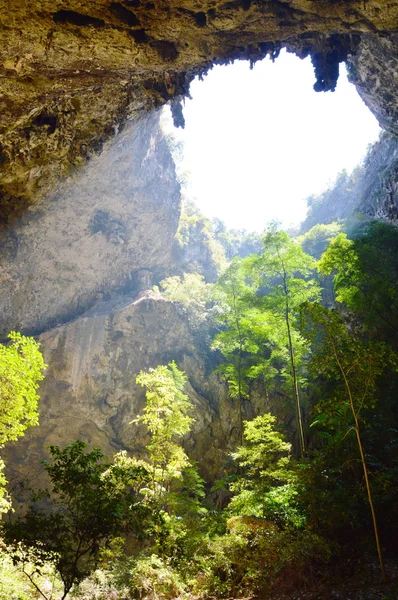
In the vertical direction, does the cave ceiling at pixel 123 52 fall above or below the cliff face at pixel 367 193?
below

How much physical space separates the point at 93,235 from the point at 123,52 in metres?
19.1

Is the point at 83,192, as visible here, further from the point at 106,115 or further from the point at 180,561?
the point at 180,561

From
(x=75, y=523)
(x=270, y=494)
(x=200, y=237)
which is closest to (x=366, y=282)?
(x=270, y=494)

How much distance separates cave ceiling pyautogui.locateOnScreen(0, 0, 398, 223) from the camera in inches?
281

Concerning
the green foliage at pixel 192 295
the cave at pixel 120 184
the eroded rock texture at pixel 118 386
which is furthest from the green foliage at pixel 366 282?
the green foliage at pixel 192 295

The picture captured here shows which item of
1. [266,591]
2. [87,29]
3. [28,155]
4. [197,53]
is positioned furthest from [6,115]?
[266,591]

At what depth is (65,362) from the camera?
840 inches

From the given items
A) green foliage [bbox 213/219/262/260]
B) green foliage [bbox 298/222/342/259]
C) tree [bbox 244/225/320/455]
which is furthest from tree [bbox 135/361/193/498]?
green foliage [bbox 213/219/262/260]

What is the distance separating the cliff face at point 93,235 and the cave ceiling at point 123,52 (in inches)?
301

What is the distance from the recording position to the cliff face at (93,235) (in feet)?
71.4

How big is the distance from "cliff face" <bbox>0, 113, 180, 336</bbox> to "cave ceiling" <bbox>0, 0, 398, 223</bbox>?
25.1ft

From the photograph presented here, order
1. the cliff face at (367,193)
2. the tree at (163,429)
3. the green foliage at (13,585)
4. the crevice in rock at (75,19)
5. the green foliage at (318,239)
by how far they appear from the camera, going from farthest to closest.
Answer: the green foliage at (318,239) → the cliff face at (367,193) → the tree at (163,429) → the green foliage at (13,585) → the crevice in rock at (75,19)

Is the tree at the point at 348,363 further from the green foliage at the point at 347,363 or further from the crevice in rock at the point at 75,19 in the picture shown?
the crevice in rock at the point at 75,19

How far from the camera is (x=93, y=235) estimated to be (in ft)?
85.6
